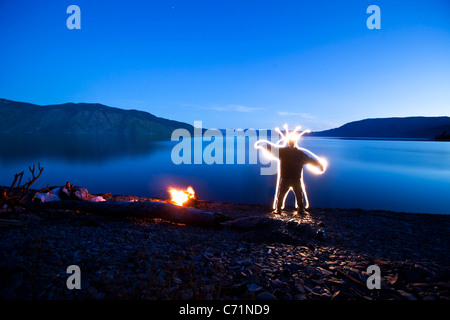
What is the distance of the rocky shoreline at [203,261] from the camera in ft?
10.6

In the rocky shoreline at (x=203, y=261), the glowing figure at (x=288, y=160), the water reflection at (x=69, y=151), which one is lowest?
the rocky shoreline at (x=203, y=261)

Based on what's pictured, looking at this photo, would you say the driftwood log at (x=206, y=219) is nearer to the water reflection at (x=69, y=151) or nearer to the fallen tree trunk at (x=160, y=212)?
the fallen tree trunk at (x=160, y=212)

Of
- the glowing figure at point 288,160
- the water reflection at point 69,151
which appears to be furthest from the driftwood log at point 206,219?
the water reflection at point 69,151

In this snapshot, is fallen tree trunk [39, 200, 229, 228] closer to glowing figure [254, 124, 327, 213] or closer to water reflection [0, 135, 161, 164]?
glowing figure [254, 124, 327, 213]

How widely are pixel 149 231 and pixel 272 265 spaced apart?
3567mm

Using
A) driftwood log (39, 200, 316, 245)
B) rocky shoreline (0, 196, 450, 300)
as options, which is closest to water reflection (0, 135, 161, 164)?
driftwood log (39, 200, 316, 245)

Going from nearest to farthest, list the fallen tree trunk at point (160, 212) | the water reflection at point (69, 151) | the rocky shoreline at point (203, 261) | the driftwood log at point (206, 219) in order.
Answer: the rocky shoreline at point (203, 261)
the driftwood log at point (206, 219)
the fallen tree trunk at point (160, 212)
the water reflection at point (69, 151)

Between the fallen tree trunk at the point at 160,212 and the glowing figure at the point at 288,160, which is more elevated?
the glowing figure at the point at 288,160

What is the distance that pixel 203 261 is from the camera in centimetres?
421

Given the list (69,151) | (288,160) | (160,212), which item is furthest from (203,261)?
(69,151)

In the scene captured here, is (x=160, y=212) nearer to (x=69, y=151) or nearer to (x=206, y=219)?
(x=206, y=219)

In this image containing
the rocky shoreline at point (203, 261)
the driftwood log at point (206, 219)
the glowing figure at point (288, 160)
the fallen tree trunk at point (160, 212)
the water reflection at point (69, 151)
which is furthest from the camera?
the water reflection at point (69, 151)
